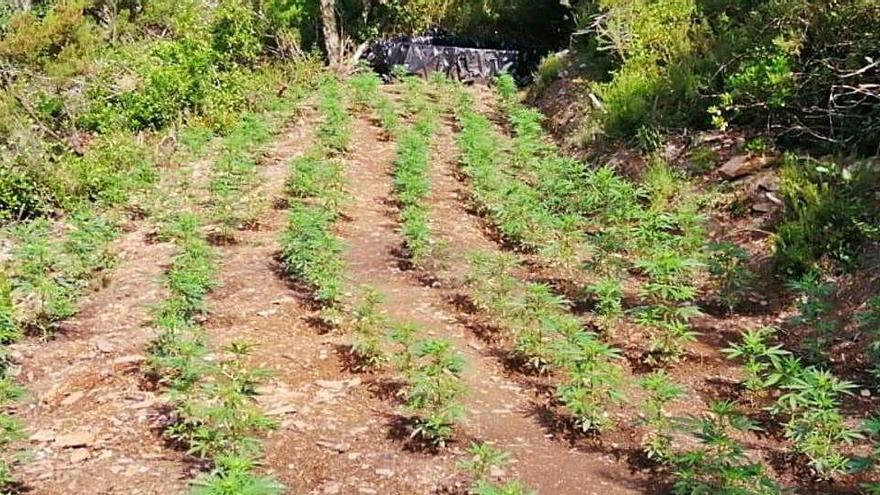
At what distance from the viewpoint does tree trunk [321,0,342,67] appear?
42.7ft

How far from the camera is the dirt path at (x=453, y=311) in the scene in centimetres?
351

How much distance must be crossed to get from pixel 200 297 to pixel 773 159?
187 inches

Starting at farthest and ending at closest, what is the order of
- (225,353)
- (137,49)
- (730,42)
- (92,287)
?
1. (137,49)
2. (730,42)
3. (92,287)
4. (225,353)

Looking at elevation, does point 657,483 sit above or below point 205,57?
below

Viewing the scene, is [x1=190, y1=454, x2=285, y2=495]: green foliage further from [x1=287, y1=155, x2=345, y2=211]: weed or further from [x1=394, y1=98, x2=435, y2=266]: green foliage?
[x1=287, y1=155, x2=345, y2=211]: weed

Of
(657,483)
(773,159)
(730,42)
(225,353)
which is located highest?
(730,42)

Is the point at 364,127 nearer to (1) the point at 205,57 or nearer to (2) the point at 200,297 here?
(1) the point at 205,57

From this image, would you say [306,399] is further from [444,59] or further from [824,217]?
[444,59]

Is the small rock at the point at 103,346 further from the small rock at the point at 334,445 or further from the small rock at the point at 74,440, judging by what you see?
the small rock at the point at 334,445

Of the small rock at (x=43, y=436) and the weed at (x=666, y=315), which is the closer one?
the small rock at (x=43, y=436)

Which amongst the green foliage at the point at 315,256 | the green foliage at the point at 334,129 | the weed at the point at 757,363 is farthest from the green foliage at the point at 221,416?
the green foliage at the point at 334,129

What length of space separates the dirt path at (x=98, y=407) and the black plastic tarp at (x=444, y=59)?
27.8 feet

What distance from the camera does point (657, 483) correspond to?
11.2ft

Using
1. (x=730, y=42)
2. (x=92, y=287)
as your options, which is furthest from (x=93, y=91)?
(x=730, y=42)
